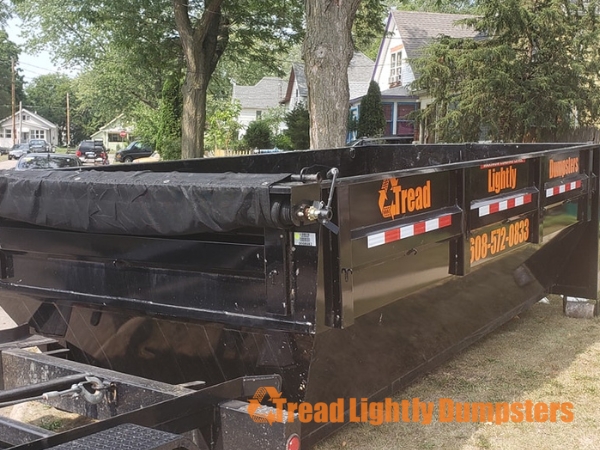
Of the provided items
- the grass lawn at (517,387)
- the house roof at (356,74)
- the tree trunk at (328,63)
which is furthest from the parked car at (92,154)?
the grass lawn at (517,387)

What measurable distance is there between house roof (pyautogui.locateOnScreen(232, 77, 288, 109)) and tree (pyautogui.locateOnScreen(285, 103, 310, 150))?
3088cm

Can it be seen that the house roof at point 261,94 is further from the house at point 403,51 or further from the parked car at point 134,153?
the house at point 403,51

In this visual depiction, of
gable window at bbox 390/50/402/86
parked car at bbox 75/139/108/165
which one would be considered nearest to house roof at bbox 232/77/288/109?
parked car at bbox 75/139/108/165

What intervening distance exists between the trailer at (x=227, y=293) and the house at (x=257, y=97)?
6045 centimetres

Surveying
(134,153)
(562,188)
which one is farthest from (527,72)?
(134,153)

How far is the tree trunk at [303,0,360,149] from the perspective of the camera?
941 centimetres

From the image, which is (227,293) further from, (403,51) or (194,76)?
(403,51)

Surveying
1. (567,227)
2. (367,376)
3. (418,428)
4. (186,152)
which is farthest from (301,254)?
(186,152)

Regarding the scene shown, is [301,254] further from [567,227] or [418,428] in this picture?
[567,227]

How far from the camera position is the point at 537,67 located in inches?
681

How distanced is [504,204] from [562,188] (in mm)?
1101

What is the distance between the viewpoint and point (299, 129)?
32.0 m

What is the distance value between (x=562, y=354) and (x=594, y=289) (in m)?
0.97

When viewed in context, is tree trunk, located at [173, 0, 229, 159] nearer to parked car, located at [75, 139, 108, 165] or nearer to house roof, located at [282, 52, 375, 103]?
parked car, located at [75, 139, 108, 165]
